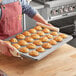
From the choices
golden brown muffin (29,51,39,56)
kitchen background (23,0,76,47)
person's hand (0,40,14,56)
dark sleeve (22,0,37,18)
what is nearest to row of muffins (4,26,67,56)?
golden brown muffin (29,51,39,56)

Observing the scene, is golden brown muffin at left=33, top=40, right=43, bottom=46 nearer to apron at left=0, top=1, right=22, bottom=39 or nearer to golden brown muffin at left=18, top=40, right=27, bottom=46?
golden brown muffin at left=18, top=40, right=27, bottom=46

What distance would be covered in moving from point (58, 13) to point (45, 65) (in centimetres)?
186

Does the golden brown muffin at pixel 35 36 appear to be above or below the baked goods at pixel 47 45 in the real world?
above

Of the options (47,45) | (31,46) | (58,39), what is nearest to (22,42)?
(31,46)

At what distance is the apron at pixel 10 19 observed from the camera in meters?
2.42

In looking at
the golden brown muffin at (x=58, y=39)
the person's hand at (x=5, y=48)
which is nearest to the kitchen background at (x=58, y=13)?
the golden brown muffin at (x=58, y=39)

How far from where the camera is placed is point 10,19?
2465 mm

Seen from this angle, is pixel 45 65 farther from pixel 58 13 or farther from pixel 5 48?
pixel 58 13

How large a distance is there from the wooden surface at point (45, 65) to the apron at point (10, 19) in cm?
45

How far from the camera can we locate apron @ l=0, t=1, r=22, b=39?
2.42m

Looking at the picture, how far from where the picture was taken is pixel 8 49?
1886 millimetres

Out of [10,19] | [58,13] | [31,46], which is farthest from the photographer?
[58,13]

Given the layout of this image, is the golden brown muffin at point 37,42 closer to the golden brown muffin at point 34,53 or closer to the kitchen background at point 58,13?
the golden brown muffin at point 34,53

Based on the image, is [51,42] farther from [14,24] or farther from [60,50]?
[14,24]
